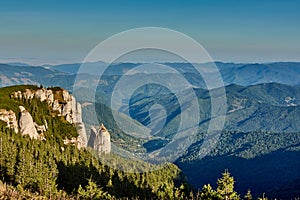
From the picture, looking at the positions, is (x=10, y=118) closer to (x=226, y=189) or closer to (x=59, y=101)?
(x=59, y=101)

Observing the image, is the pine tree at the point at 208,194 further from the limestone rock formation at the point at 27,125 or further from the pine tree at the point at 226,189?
the limestone rock formation at the point at 27,125

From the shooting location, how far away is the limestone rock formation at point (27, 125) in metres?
143

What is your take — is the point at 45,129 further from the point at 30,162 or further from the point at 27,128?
the point at 30,162

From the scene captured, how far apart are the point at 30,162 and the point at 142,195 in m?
38.8

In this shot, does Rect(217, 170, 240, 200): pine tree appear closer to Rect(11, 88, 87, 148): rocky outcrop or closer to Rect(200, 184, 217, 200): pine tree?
Rect(200, 184, 217, 200): pine tree

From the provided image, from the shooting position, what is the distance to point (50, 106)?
177 m

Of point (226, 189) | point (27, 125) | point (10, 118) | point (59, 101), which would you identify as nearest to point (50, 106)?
point (59, 101)

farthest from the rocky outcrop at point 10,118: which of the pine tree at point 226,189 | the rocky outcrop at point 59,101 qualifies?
the pine tree at point 226,189

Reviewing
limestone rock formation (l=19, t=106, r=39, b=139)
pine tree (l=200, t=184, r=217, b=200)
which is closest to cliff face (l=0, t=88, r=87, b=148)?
limestone rock formation (l=19, t=106, r=39, b=139)

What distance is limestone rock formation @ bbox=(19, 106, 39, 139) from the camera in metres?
143

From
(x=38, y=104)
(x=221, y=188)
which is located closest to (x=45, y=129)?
(x=38, y=104)

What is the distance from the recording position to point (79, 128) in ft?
603

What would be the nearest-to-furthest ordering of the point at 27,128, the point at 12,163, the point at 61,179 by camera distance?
the point at 12,163, the point at 61,179, the point at 27,128

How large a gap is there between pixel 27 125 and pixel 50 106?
1324 inches
